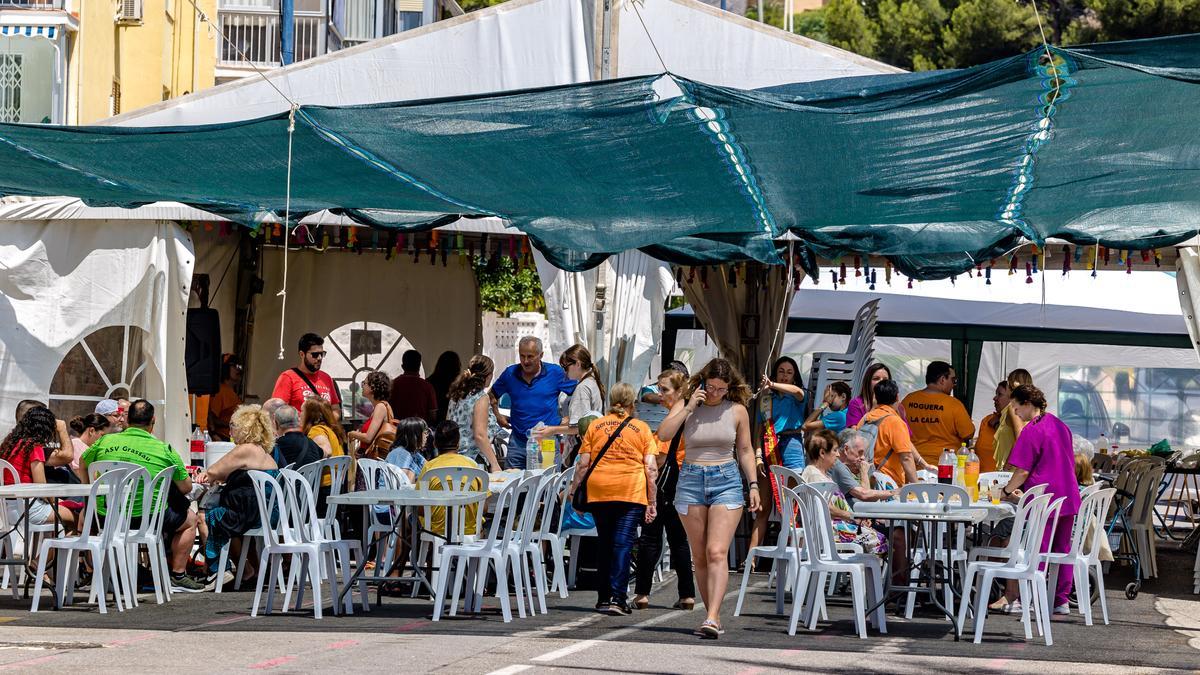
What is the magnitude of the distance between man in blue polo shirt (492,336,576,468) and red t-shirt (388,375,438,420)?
2.02m

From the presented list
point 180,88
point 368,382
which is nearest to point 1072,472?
point 368,382

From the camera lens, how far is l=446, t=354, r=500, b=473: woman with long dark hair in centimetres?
1069

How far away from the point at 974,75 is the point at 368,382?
18.8ft

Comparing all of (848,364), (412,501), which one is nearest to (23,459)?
(412,501)

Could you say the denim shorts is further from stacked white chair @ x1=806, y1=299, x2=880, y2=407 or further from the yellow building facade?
the yellow building facade

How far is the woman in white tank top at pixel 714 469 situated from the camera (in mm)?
8094

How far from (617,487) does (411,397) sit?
4.55 metres

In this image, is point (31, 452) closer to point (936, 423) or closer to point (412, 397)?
point (412, 397)

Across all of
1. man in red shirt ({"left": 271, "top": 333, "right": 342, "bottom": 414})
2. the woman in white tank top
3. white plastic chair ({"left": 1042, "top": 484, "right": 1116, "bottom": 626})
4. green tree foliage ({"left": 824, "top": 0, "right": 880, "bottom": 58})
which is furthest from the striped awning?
green tree foliage ({"left": 824, "top": 0, "right": 880, "bottom": 58})

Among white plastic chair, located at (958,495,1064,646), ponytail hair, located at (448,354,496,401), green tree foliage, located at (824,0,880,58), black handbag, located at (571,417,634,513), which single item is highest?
green tree foliage, located at (824,0,880,58)

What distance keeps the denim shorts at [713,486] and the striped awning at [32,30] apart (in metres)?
10.9

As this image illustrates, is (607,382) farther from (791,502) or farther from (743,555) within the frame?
(791,502)

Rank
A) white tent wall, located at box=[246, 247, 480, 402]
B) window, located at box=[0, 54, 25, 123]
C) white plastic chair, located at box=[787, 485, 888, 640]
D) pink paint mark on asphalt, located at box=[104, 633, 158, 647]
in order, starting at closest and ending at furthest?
1. pink paint mark on asphalt, located at box=[104, 633, 158, 647]
2. white plastic chair, located at box=[787, 485, 888, 640]
3. window, located at box=[0, 54, 25, 123]
4. white tent wall, located at box=[246, 247, 480, 402]

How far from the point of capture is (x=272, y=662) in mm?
6773
